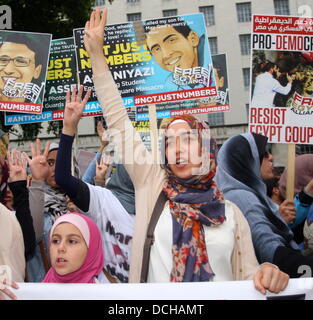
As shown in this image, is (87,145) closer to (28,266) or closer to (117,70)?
(117,70)

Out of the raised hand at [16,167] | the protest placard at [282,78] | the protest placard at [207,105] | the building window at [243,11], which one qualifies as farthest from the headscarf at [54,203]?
the building window at [243,11]

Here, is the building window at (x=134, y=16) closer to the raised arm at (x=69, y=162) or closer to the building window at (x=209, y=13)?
the building window at (x=209, y=13)

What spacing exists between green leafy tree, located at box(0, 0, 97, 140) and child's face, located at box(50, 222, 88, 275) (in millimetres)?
7804

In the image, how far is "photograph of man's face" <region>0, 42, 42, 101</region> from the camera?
415 cm

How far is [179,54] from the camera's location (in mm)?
4027

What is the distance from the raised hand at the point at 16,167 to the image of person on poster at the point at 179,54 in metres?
2.19

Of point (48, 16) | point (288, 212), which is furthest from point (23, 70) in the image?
point (48, 16)

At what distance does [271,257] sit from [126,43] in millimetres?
2955

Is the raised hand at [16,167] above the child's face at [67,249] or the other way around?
above

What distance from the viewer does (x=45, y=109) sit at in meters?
4.66

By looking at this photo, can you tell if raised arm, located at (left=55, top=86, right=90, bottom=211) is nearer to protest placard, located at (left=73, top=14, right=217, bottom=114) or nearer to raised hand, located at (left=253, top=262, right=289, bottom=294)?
raised hand, located at (left=253, top=262, right=289, bottom=294)

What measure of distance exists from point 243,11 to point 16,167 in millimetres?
25466

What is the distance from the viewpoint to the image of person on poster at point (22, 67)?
4.07 metres
